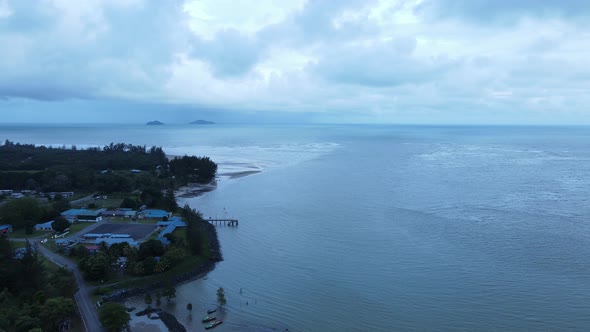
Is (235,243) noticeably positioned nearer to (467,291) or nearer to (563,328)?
(467,291)

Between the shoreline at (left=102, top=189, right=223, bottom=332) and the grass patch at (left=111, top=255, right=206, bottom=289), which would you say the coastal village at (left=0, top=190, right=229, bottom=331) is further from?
the grass patch at (left=111, top=255, right=206, bottom=289)

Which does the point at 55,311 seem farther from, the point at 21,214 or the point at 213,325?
the point at 21,214

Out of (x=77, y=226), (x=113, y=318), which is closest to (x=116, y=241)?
(x=77, y=226)

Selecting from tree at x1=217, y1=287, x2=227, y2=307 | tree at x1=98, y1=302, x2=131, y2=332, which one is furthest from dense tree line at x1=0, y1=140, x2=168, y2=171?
tree at x1=98, y1=302, x2=131, y2=332

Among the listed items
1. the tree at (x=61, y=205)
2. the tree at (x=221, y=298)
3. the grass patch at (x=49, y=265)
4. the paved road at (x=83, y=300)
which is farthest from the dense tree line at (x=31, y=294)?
the tree at (x=61, y=205)

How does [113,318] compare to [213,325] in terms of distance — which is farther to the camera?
[213,325]

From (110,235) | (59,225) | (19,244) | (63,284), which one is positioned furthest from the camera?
(59,225)

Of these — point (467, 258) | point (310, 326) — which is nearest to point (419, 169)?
point (467, 258)
